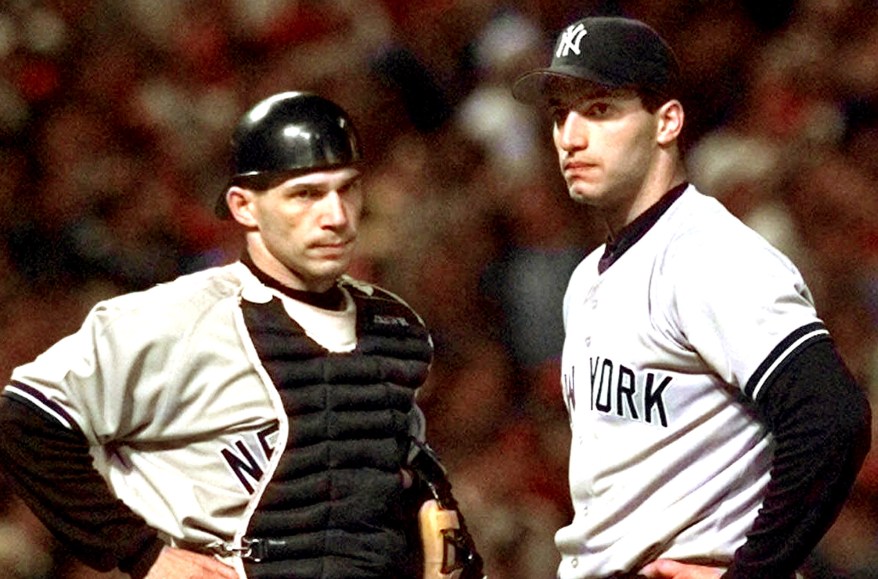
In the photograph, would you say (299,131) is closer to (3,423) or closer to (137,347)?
(137,347)

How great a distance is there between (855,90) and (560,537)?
2678 mm

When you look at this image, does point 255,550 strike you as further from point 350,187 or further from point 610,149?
point 610,149

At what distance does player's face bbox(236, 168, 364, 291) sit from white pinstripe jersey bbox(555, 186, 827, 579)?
0.51 m

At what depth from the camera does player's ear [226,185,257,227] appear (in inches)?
141

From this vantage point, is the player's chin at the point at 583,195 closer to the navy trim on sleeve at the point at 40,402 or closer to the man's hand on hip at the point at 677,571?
the man's hand on hip at the point at 677,571

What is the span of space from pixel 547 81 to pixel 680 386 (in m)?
0.66

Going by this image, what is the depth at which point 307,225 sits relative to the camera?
3.52m

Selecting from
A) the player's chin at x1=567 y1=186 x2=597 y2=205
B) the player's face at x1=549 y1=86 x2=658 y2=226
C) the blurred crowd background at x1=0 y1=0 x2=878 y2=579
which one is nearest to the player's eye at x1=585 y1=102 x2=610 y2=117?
the player's face at x1=549 y1=86 x2=658 y2=226

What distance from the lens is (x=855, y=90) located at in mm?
5609

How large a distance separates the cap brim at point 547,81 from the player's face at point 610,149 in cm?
4

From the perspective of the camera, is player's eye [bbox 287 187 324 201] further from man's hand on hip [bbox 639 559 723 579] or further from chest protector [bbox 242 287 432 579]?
man's hand on hip [bbox 639 559 723 579]

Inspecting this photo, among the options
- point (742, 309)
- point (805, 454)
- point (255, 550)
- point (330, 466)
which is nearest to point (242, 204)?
point (330, 466)

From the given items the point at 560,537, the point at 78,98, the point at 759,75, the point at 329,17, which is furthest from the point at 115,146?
the point at 560,537

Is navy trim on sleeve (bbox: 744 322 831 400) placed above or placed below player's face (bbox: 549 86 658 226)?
below
